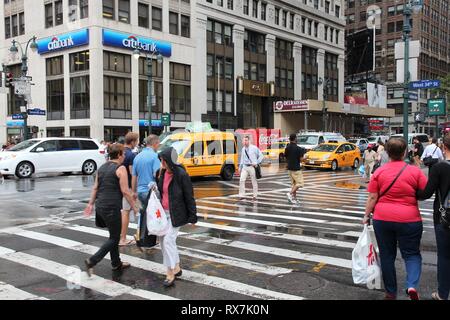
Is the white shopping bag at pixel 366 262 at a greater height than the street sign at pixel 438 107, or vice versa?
the street sign at pixel 438 107

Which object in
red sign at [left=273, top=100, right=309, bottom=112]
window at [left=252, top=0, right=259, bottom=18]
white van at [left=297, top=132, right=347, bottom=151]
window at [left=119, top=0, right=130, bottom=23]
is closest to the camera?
white van at [left=297, top=132, right=347, bottom=151]

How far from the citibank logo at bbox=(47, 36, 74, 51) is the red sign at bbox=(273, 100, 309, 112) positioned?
2330 cm

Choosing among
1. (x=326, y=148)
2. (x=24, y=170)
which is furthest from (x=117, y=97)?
(x=24, y=170)

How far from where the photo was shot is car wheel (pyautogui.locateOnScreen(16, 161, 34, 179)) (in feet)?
65.1

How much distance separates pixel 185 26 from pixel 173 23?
1.45 metres

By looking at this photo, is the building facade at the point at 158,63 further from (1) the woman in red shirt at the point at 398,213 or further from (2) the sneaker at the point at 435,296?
(2) the sneaker at the point at 435,296

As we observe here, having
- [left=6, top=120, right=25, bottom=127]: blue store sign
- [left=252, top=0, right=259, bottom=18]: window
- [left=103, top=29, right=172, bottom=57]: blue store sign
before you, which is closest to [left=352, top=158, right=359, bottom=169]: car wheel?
[left=103, top=29, right=172, bottom=57]: blue store sign

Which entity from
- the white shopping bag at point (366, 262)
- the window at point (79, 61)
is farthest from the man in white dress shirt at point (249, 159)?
the window at point (79, 61)

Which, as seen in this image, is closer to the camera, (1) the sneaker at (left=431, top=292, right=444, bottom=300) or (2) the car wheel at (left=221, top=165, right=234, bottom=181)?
(1) the sneaker at (left=431, top=292, right=444, bottom=300)

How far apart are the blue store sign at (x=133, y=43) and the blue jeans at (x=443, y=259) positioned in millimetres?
35578

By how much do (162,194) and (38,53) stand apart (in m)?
40.7

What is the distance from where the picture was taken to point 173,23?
44062mm

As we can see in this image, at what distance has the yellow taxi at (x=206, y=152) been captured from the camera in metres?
18.2

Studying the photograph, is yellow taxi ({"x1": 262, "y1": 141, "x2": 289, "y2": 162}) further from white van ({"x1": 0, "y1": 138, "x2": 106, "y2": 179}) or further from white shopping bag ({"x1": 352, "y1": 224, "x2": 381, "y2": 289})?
white shopping bag ({"x1": 352, "y1": 224, "x2": 381, "y2": 289})
